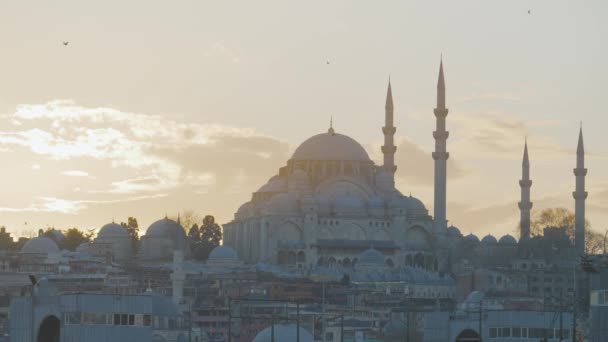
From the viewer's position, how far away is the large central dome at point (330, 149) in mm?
144000

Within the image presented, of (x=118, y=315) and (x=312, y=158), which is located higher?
(x=312, y=158)

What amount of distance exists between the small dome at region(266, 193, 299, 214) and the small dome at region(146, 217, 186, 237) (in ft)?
26.8

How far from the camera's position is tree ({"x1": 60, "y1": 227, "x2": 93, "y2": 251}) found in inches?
5935

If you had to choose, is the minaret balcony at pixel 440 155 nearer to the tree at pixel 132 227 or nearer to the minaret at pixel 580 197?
the minaret at pixel 580 197

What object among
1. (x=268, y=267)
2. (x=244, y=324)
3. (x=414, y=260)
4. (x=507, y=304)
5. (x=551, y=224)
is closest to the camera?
(x=244, y=324)

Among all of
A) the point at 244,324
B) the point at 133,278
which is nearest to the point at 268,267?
the point at 133,278

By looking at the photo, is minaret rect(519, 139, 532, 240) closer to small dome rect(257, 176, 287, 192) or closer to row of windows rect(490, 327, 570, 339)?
small dome rect(257, 176, 287, 192)

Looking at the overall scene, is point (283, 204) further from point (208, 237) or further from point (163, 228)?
point (208, 237)

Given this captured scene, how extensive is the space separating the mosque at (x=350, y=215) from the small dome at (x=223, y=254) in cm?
229

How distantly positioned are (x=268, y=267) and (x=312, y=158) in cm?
1701

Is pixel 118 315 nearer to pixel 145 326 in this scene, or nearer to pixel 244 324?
pixel 145 326

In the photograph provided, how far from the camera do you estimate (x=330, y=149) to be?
14425 centimetres

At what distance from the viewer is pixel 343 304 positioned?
378 ft

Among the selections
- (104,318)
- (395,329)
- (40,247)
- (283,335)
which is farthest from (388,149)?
(104,318)
